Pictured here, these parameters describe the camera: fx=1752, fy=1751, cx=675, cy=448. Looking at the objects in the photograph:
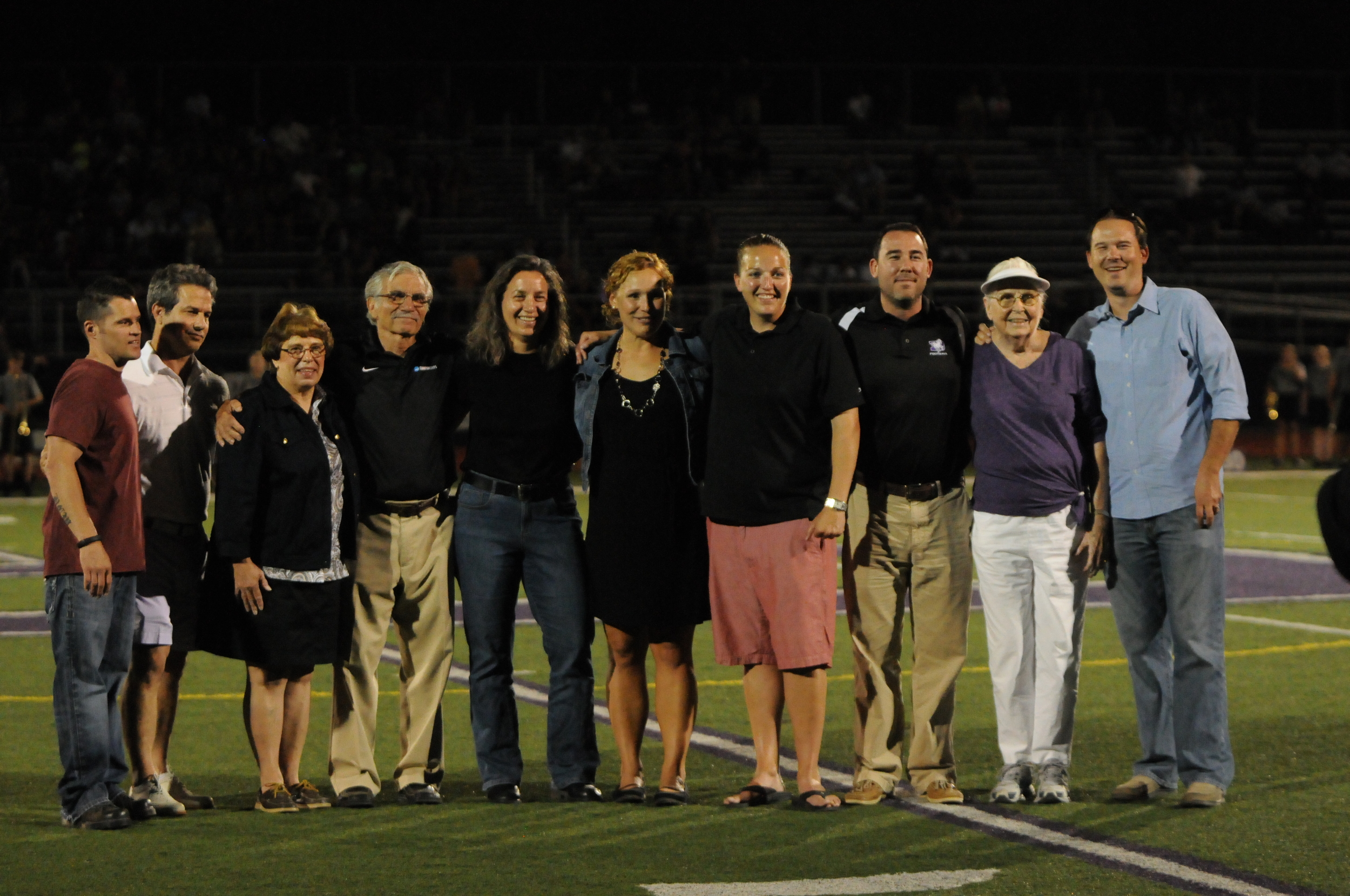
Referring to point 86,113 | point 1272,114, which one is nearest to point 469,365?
point 86,113

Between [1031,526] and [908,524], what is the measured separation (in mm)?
469

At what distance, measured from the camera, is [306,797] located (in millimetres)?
6570

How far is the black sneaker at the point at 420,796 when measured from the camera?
6664 millimetres

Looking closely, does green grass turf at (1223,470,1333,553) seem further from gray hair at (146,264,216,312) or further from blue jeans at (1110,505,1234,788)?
gray hair at (146,264,216,312)

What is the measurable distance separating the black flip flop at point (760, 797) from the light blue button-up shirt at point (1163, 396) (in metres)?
1.70

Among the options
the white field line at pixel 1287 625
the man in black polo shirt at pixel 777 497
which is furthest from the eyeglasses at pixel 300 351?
the white field line at pixel 1287 625

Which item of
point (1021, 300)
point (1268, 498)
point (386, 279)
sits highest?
point (386, 279)

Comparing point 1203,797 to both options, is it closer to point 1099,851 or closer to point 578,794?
point 1099,851

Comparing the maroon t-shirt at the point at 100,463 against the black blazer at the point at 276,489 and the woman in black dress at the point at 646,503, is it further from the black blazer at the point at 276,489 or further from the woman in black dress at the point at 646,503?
the woman in black dress at the point at 646,503

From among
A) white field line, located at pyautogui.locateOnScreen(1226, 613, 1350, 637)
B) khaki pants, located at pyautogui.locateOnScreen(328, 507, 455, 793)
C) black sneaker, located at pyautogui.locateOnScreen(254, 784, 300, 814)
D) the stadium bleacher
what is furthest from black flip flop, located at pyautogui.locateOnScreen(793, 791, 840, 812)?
the stadium bleacher

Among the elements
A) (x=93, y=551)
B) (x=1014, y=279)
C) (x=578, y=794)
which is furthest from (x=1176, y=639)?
(x=93, y=551)

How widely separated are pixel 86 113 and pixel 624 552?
86.1 feet

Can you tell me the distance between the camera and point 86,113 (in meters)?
30.2

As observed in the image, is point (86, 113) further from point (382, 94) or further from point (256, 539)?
point (256, 539)
